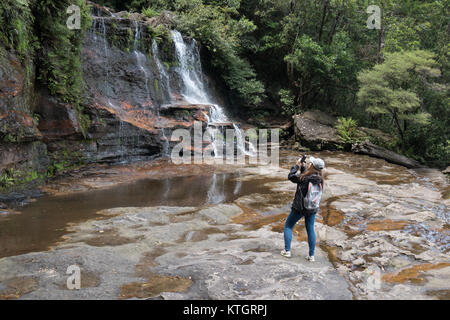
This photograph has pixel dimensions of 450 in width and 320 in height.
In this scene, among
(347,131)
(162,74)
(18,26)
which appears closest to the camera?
(18,26)

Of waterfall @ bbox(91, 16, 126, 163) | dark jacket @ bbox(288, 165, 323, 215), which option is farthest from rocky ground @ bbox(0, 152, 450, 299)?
waterfall @ bbox(91, 16, 126, 163)

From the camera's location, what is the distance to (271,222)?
7.32 meters

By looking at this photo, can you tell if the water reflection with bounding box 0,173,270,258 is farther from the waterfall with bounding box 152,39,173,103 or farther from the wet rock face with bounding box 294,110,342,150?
the wet rock face with bounding box 294,110,342,150

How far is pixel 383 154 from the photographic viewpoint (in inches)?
652

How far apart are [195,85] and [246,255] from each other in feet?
48.5

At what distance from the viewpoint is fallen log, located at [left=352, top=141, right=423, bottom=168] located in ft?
52.2

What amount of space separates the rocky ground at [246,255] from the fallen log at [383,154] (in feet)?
23.4

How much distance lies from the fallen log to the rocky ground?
7144mm

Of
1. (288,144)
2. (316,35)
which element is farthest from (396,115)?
(316,35)

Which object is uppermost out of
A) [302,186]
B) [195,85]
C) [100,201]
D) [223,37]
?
[223,37]

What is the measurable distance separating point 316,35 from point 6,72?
20.7m

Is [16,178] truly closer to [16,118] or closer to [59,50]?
[16,118]

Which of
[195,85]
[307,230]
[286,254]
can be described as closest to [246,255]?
[286,254]
